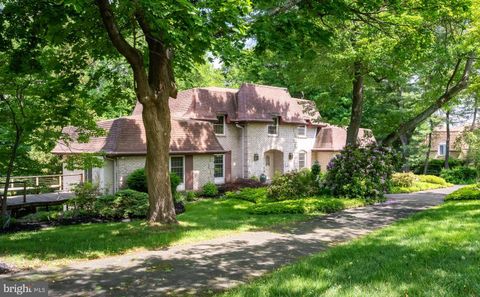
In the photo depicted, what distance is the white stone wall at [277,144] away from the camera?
92.7ft

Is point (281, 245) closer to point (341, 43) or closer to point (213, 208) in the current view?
point (213, 208)

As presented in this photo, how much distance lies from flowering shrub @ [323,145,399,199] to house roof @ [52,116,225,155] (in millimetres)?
9064

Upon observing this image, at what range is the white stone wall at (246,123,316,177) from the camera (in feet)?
92.7

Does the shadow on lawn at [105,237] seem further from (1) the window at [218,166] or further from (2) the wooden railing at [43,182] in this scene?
(1) the window at [218,166]

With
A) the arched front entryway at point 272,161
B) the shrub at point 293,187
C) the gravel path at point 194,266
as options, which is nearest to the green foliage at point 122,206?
the gravel path at point 194,266

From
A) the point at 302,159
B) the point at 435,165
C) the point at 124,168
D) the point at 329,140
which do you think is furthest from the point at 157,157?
the point at 435,165

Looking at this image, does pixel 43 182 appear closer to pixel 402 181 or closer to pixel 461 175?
pixel 402 181

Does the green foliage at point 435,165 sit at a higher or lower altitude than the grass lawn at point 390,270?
higher

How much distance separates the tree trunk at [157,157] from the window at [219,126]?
16402mm

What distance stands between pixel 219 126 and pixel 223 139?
990mm

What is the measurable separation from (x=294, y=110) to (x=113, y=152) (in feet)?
53.9

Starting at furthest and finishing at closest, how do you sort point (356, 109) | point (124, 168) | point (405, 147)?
1. point (405, 147)
2. point (124, 168)
3. point (356, 109)

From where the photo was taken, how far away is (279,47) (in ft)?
32.9

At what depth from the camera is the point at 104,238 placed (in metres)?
9.91
